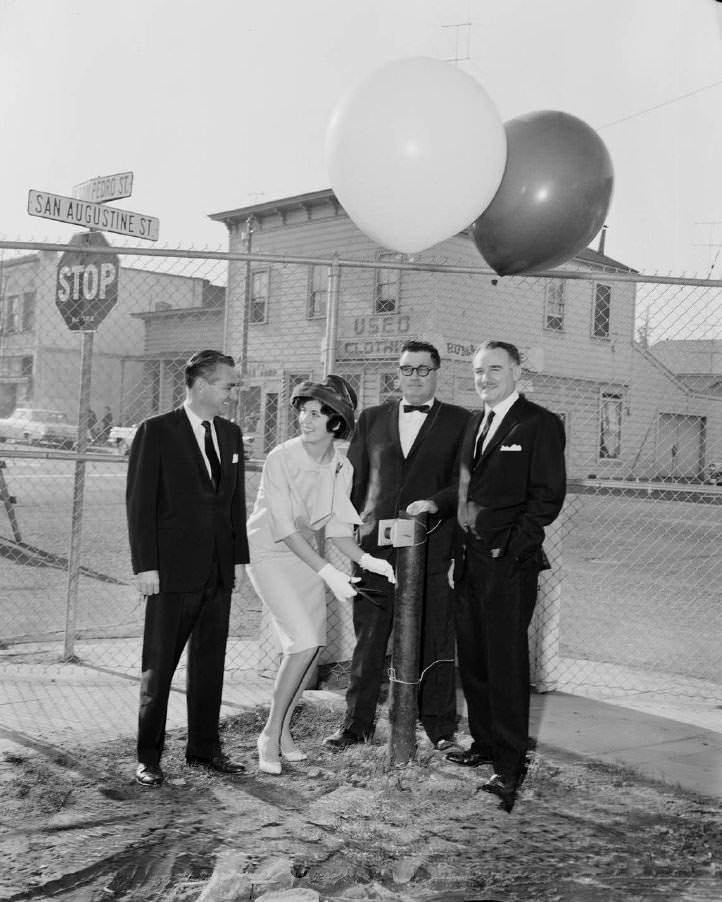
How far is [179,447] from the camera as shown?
458 cm

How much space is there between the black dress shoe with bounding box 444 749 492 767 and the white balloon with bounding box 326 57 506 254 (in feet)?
8.33

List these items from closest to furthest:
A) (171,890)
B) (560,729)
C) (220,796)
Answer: (171,890) < (220,796) < (560,729)

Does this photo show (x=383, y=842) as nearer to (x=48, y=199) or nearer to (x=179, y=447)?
(x=179, y=447)

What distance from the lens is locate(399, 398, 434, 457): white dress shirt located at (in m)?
5.25

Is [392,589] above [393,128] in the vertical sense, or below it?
below

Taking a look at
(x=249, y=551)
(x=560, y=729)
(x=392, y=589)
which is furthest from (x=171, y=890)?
(x=560, y=729)

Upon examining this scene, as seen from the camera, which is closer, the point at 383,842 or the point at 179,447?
the point at 383,842

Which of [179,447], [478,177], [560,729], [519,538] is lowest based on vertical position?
[560,729]

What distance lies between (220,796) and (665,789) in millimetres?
1946

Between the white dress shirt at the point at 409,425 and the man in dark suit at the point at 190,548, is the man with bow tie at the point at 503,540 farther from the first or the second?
the man in dark suit at the point at 190,548

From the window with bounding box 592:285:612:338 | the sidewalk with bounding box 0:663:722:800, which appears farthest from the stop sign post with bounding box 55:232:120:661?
the window with bounding box 592:285:612:338

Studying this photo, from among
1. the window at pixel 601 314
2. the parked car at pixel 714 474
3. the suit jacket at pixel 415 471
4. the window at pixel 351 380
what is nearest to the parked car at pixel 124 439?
the window at pixel 351 380

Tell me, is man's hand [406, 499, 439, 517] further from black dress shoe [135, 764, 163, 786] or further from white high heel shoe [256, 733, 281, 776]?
black dress shoe [135, 764, 163, 786]

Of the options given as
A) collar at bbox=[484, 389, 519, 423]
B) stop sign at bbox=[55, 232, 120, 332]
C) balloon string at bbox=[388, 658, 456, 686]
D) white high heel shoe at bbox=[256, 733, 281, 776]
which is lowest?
white high heel shoe at bbox=[256, 733, 281, 776]
